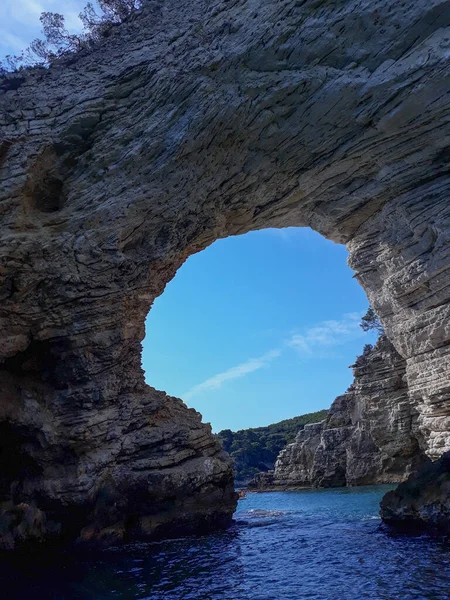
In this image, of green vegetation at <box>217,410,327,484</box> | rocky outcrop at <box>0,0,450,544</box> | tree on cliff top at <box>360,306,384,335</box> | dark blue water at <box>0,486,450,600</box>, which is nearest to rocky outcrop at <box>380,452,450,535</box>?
dark blue water at <box>0,486,450,600</box>

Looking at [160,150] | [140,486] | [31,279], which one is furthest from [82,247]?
[140,486]

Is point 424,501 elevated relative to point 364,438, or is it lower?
lower

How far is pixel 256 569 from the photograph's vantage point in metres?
13.5

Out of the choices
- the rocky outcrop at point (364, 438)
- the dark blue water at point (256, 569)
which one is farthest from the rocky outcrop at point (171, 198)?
the rocky outcrop at point (364, 438)

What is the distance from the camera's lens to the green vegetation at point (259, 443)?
7944 centimetres

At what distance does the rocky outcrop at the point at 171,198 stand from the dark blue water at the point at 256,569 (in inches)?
99.2

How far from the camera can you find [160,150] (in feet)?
69.0

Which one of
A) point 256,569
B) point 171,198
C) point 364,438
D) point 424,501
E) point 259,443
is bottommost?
point 256,569

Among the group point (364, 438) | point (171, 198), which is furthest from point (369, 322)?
point (171, 198)

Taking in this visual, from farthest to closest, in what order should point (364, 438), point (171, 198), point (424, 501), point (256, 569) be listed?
point (364, 438) → point (171, 198) → point (424, 501) → point (256, 569)

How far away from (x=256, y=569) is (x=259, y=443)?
76.0 meters

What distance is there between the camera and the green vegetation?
7944 centimetres

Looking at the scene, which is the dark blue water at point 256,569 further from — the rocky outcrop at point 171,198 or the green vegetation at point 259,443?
the green vegetation at point 259,443

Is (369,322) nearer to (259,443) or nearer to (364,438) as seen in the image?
(364,438)
